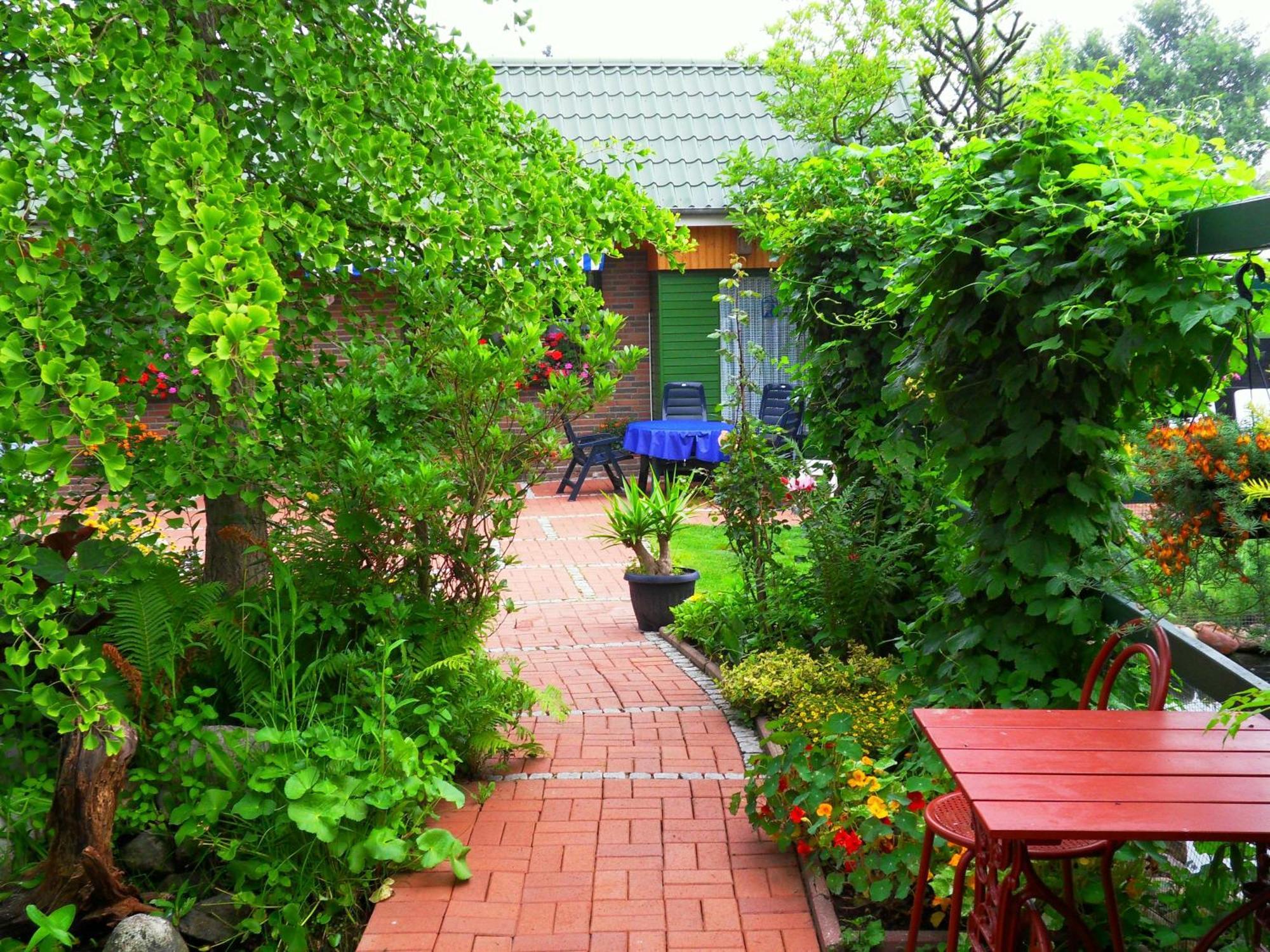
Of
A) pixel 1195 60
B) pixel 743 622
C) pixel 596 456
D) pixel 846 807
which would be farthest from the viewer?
pixel 1195 60

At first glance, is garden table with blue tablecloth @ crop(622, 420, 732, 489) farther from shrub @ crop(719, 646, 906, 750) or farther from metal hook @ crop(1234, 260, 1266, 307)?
metal hook @ crop(1234, 260, 1266, 307)

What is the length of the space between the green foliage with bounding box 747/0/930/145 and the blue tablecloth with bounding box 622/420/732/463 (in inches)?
116

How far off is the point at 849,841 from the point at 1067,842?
32.1 inches

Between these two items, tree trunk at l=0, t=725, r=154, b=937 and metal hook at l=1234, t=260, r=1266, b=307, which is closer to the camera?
Result: metal hook at l=1234, t=260, r=1266, b=307

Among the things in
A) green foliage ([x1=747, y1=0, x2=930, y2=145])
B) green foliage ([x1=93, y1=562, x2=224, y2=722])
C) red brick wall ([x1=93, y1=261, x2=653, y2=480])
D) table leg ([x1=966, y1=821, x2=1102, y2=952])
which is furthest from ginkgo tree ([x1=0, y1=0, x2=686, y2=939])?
red brick wall ([x1=93, y1=261, x2=653, y2=480])

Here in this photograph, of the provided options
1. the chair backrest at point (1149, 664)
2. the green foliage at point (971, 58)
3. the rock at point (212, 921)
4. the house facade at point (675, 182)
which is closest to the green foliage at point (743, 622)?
the chair backrest at point (1149, 664)

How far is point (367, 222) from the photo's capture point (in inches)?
160

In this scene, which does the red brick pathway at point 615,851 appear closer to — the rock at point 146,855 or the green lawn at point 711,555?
the rock at point 146,855

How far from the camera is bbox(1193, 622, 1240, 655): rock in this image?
17.8ft

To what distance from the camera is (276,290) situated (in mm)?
2611

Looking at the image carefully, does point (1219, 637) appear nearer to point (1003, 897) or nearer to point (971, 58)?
point (1003, 897)

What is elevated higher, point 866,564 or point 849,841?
point 866,564

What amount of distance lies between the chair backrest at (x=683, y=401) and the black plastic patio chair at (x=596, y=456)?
29.0 inches

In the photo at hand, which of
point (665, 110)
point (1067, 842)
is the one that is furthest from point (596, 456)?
point (1067, 842)
